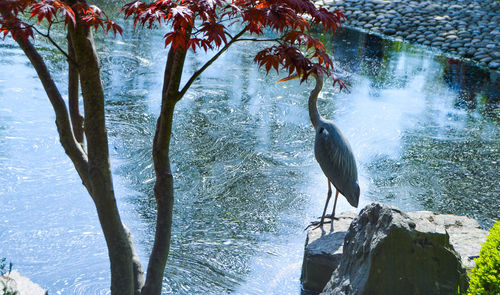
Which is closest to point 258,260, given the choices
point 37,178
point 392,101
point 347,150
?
point 347,150

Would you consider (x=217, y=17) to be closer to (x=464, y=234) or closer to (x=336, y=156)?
(x=336, y=156)

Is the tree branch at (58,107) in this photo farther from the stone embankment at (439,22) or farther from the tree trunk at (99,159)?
the stone embankment at (439,22)

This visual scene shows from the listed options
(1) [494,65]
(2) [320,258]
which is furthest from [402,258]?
(1) [494,65]

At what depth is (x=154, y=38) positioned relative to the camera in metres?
11.2

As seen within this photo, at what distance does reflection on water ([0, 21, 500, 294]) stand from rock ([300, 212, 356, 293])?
0.70ft

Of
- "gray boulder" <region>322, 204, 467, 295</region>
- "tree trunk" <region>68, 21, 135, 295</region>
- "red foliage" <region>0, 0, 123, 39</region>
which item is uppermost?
"red foliage" <region>0, 0, 123, 39</region>

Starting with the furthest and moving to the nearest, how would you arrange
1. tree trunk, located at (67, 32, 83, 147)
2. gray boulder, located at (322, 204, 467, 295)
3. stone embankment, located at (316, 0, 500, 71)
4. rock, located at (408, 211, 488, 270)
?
stone embankment, located at (316, 0, 500, 71) → rock, located at (408, 211, 488, 270) → gray boulder, located at (322, 204, 467, 295) → tree trunk, located at (67, 32, 83, 147)

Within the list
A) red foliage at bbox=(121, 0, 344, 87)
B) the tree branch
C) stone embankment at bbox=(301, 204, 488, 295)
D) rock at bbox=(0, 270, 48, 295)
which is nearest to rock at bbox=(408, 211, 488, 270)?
stone embankment at bbox=(301, 204, 488, 295)

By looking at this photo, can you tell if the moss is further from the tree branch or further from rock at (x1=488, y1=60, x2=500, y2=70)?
rock at (x1=488, y1=60, x2=500, y2=70)

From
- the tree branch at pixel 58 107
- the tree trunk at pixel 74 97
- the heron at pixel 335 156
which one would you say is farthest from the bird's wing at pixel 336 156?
the tree branch at pixel 58 107

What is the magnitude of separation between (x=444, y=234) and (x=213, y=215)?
8.13ft

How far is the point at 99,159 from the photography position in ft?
7.92

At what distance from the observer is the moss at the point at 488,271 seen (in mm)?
2514

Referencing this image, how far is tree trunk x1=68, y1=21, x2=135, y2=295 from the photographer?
2.31 metres
